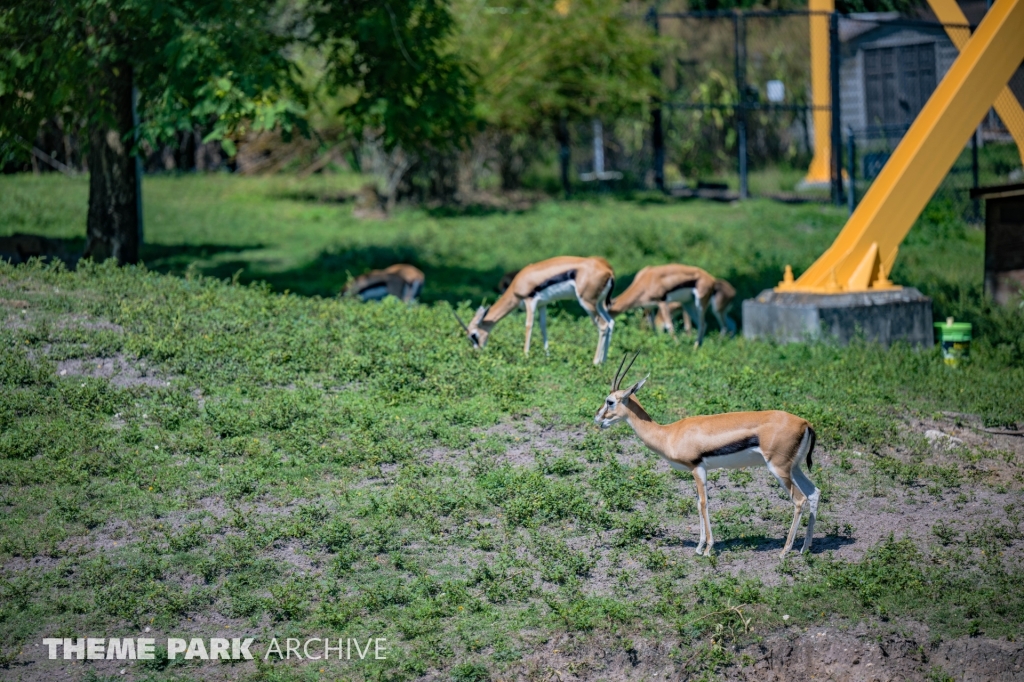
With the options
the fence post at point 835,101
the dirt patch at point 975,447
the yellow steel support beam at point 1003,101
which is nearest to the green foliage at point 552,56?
the fence post at point 835,101

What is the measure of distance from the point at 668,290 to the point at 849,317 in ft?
7.35

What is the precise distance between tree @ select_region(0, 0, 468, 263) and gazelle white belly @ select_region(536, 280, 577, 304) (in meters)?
4.00

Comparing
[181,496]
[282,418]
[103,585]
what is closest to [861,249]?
[282,418]

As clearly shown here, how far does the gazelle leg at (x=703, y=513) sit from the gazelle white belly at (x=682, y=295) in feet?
17.3

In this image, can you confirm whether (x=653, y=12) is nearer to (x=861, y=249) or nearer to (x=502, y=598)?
(x=861, y=249)

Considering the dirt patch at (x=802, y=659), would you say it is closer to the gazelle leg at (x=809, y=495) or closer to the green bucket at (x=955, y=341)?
the gazelle leg at (x=809, y=495)

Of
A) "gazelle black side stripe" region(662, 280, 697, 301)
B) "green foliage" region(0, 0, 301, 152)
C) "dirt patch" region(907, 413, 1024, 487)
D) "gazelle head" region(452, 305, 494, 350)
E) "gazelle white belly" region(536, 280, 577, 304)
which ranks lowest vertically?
"dirt patch" region(907, 413, 1024, 487)

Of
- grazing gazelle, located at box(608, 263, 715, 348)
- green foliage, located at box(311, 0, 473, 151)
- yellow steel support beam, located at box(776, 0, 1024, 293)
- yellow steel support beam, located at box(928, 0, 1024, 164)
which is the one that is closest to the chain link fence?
yellow steel support beam, located at box(928, 0, 1024, 164)

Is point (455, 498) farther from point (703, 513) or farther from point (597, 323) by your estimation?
point (597, 323)

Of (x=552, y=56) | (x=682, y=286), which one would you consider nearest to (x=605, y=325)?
(x=682, y=286)

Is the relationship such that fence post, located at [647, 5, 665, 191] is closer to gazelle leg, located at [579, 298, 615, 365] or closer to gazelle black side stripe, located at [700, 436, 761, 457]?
gazelle leg, located at [579, 298, 615, 365]

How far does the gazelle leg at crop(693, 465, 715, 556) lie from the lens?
290 inches

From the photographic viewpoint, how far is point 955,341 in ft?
40.0

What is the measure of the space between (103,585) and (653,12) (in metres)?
22.5
